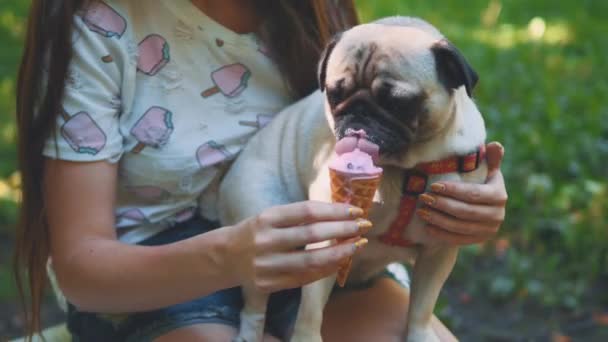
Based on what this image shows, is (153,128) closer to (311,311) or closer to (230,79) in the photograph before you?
(230,79)

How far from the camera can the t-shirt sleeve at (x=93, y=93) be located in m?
1.67

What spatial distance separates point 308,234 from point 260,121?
66 centimetres

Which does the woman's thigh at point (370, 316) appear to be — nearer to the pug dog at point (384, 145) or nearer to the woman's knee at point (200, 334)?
the pug dog at point (384, 145)

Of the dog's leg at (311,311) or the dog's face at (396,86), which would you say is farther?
the dog's leg at (311,311)

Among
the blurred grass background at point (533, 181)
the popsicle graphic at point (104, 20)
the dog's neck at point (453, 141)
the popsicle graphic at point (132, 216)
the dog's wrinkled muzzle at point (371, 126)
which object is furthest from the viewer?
the blurred grass background at point (533, 181)

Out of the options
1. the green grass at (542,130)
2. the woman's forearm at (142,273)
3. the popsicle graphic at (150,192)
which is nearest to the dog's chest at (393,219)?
the woman's forearm at (142,273)

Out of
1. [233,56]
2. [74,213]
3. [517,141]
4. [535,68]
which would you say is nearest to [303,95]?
[233,56]

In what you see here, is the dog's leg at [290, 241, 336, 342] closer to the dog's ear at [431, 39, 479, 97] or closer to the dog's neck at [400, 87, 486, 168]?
the dog's neck at [400, 87, 486, 168]

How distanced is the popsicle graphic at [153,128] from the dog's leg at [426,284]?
2.01 feet

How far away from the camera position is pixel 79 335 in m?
1.84

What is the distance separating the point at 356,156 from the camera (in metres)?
1.41

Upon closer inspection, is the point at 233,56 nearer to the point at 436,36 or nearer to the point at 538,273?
the point at 436,36

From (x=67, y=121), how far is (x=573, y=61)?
354 centimetres

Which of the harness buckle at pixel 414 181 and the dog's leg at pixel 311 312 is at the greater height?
the harness buckle at pixel 414 181
